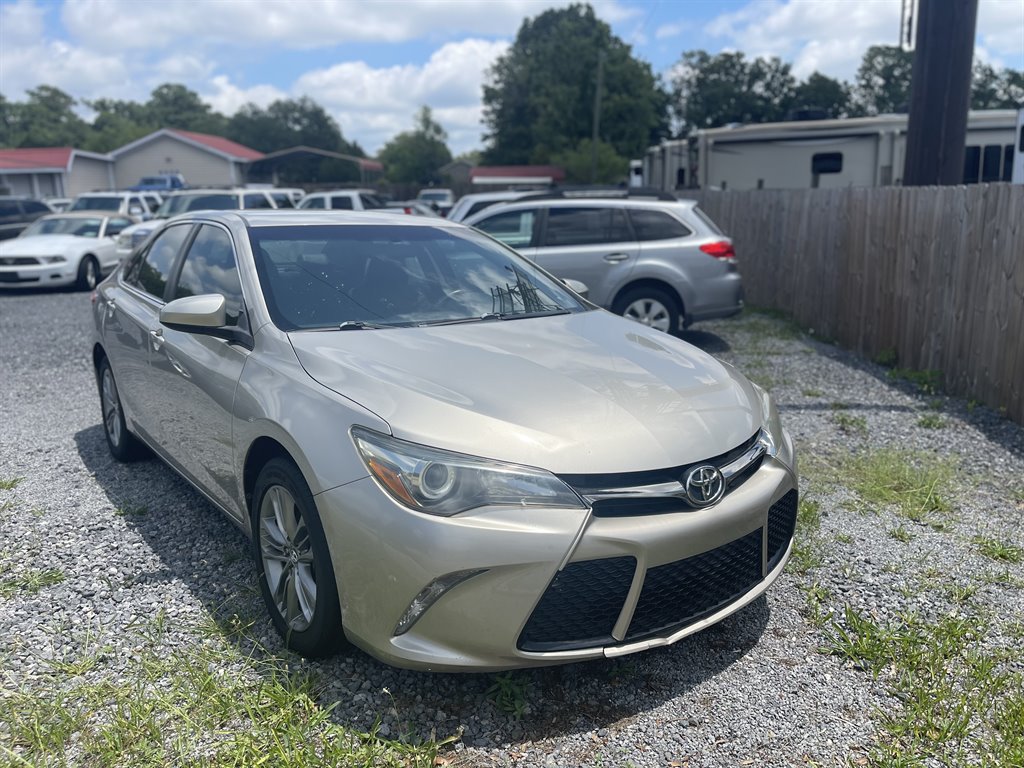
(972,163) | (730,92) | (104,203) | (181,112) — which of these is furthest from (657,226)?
(181,112)

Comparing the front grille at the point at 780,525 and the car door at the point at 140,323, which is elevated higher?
the car door at the point at 140,323

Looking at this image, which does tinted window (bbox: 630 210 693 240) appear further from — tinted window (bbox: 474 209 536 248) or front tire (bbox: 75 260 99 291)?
front tire (bbox: 75 260 99 291)

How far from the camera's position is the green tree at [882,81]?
8206 centimetres

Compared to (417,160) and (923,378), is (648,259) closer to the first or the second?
(923,378)

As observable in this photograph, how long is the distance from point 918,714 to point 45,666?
10.00 ft

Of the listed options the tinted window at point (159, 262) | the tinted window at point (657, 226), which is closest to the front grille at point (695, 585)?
the tinted window at point (159, 262)

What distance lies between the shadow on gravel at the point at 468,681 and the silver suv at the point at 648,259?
5949 millimetres

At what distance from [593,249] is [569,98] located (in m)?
51.4

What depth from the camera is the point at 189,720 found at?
2787 millimetres

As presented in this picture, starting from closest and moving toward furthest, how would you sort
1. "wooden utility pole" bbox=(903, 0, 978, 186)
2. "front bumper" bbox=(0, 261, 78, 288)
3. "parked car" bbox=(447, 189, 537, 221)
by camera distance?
"wooden utility pole" bbox=(903, 0, 978, 186), "parked car" bbox=(447, 189, 537, 221), "front bumper" bbox=(0, 261, 78, 288)

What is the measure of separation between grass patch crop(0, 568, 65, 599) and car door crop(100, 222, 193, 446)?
2.84 ft

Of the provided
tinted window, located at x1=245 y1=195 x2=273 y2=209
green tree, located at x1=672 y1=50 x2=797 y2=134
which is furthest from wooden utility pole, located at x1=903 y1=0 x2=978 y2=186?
green tree, located at x1=672 y1=50 x2=797 y2=134

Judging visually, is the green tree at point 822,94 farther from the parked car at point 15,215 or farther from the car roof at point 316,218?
the car roof at point 316,218

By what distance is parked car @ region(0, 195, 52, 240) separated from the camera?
741 inches
